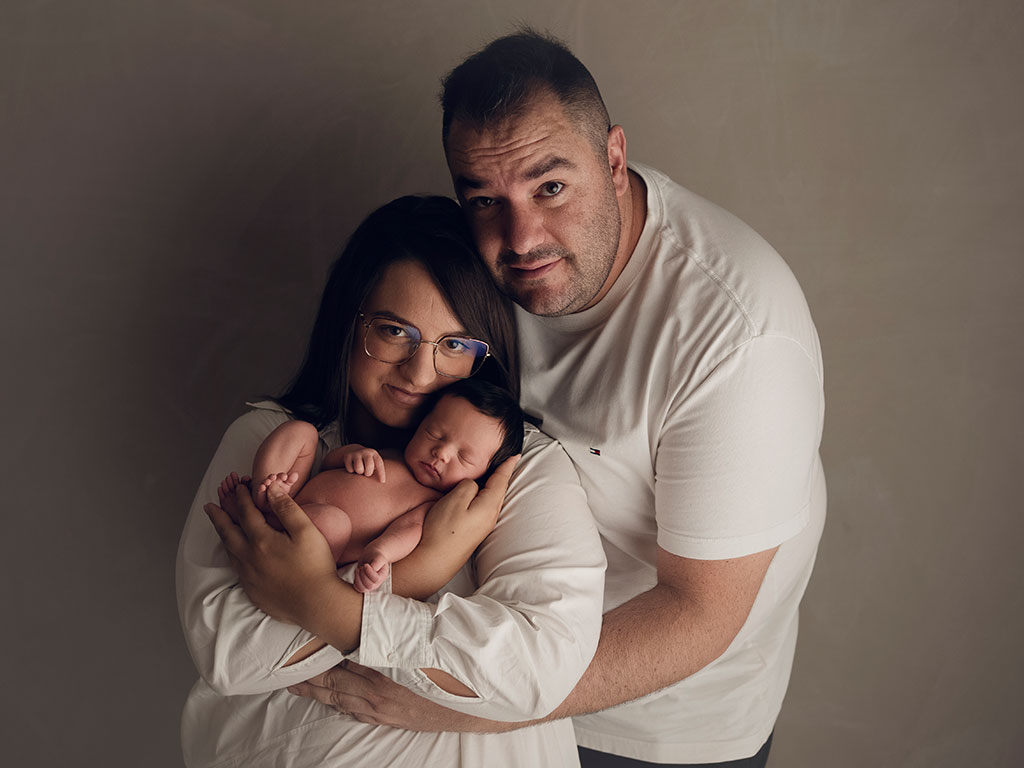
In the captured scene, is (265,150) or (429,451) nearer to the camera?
(429,451)

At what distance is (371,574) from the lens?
1.56 meters

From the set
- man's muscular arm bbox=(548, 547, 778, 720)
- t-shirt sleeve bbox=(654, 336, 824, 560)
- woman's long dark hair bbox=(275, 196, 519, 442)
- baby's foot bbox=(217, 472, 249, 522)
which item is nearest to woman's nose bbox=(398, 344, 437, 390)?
woman's long dark hair bbox=(275, 196, 519, 442)

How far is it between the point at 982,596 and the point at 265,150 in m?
2.75

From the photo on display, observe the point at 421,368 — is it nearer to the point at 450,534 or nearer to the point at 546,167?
the point at 450,534

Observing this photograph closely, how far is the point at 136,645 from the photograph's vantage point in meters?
2.63

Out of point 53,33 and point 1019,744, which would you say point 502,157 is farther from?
point 1019,744

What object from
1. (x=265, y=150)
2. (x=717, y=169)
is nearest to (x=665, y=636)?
(x=717, y=169)

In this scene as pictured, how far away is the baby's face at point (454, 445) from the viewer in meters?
1.82

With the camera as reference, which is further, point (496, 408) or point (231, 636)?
point (496, 408)

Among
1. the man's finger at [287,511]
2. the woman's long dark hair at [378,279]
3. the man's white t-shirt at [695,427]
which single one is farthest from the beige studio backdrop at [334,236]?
the man's finger at [287,511]

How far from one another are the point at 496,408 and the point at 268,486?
53 cm

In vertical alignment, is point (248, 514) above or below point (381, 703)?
above

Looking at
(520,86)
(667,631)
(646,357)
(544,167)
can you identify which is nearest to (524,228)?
(544,167)

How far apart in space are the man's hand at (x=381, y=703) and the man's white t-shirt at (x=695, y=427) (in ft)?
1.98
